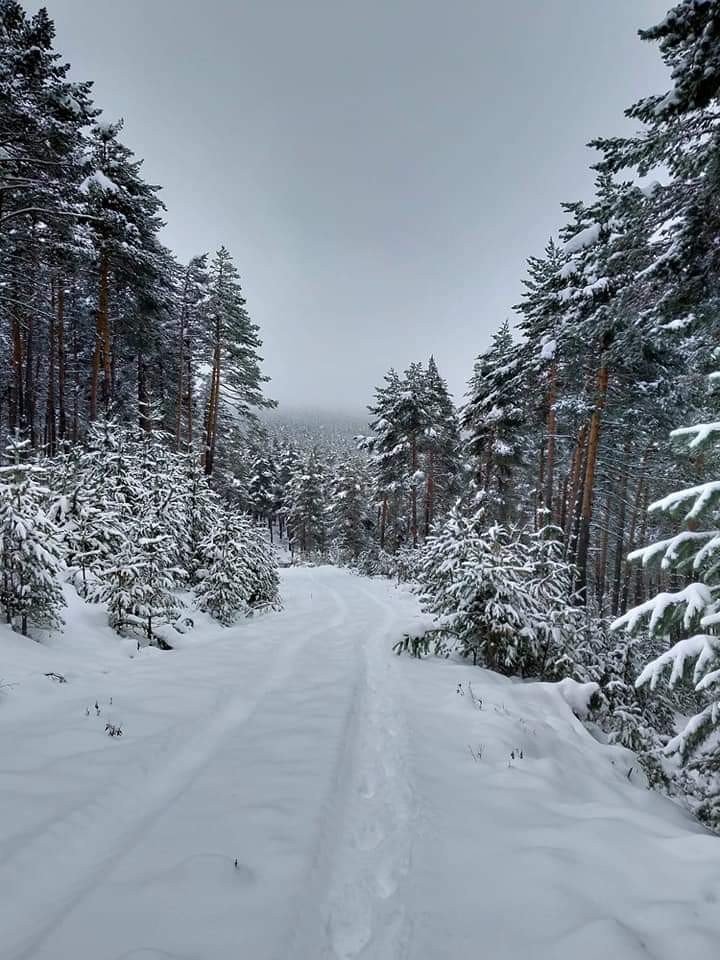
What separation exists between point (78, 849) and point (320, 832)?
5.50 ft

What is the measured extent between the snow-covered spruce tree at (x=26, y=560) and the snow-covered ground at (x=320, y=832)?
31.0 inches

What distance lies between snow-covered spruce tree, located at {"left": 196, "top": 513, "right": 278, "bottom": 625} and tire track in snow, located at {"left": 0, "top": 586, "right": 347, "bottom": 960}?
670 centimetres

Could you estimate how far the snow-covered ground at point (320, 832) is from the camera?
2.35 m

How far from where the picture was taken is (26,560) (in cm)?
662

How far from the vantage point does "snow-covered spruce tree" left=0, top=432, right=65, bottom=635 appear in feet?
21.6

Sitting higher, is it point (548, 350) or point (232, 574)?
point (548, 350)

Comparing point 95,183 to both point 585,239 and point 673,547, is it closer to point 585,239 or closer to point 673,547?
point 585,239

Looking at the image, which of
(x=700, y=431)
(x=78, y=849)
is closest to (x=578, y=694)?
(x=700, y=431)

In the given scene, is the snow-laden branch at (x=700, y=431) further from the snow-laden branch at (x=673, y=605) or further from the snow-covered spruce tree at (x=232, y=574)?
the snow-covered spruce tree at (x=232, y=574)

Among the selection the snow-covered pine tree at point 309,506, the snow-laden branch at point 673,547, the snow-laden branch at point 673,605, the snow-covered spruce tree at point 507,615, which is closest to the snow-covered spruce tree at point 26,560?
the snow-covered spruce tree at point 507,615

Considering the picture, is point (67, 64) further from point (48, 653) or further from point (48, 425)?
point (48, 425)

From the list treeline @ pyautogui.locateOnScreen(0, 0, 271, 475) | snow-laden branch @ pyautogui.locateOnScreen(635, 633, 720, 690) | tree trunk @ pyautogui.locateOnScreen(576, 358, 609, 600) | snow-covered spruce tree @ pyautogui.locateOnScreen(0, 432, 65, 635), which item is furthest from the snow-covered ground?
treeline @ pyautogui.locateOnScreen(0, 0, 271, 475)

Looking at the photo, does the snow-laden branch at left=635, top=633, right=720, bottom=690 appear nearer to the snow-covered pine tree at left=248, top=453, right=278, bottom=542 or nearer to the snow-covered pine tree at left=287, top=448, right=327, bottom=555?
the snow-covered pine tree at left=287, top=448, right=327, bottom=555

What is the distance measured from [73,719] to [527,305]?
59.7 feet
